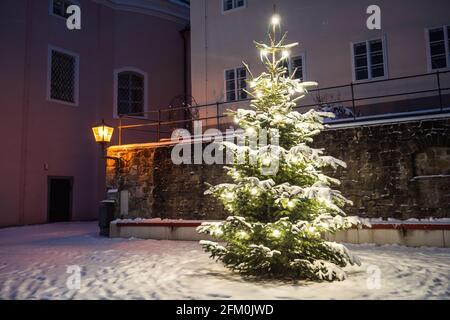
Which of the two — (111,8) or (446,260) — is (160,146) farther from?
(111,8)

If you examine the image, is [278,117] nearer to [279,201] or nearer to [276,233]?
[279,201]

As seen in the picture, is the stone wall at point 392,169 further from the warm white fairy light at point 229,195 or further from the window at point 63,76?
the window at point 63,76

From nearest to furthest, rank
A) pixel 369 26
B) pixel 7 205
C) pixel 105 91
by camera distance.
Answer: pixel 369 26
pixel 7 205
pixel 105 91

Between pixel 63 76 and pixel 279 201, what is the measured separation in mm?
13790

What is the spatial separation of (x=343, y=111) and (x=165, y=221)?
5.97 m

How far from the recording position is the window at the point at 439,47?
1128 centimetres

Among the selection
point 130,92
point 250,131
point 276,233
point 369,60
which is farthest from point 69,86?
point 276,233

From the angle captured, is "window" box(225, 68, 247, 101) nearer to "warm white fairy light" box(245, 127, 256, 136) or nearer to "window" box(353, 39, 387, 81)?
"window" box(353, 39, 387, 81)

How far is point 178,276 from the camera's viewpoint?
6160 mm

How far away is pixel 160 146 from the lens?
11.5m

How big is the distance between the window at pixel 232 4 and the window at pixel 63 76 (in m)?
6.91

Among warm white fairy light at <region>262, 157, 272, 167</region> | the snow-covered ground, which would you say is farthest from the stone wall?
warm white fairy light at <region>262, 157, 272, 167</region>

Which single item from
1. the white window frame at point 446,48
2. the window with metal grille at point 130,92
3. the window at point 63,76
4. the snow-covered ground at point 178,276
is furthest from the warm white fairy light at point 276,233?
the window with metal grille at point 130,92
